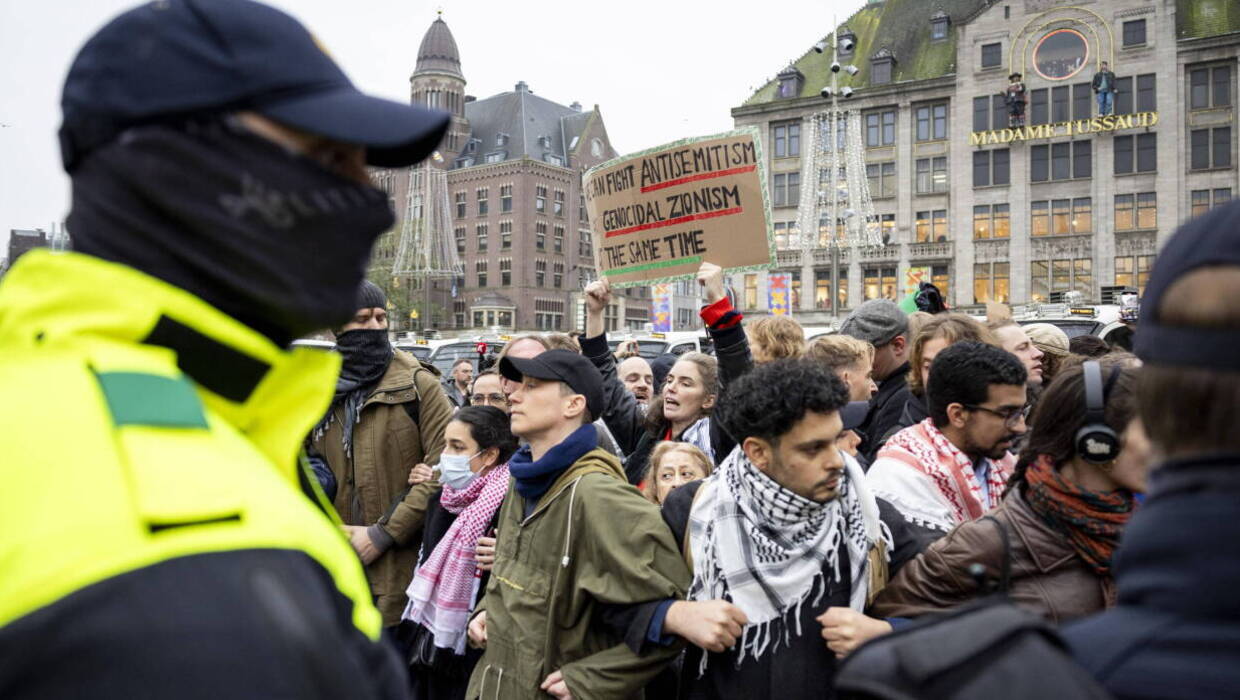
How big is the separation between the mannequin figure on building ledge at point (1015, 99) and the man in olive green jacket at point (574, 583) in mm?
47584

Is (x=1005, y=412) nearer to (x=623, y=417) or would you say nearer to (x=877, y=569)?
(x=877, y=569)

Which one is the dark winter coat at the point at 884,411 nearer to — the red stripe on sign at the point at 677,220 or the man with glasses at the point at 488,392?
the red stripe on sign at the point at 677,220

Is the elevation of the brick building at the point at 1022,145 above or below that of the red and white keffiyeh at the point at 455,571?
above

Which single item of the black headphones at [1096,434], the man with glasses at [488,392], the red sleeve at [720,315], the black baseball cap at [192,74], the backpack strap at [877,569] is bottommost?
the backpack strap at [877,569]

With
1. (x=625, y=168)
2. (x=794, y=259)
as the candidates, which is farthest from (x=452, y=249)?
(x=625, y=168)

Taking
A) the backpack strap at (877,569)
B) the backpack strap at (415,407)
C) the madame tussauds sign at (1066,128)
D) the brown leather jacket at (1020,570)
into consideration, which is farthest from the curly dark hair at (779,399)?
the madame tussauds sign at (1066,128)

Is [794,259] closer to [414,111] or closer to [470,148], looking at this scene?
[470,148]

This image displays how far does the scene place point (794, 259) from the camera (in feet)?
170

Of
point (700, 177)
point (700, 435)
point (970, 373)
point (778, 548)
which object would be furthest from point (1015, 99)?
point (778, 548)

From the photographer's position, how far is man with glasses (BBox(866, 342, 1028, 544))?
3.48 metres

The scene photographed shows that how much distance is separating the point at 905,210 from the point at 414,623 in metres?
48.2

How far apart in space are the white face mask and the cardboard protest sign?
1.93 metres

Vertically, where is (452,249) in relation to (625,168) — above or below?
above

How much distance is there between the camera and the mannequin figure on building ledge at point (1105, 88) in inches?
1693
